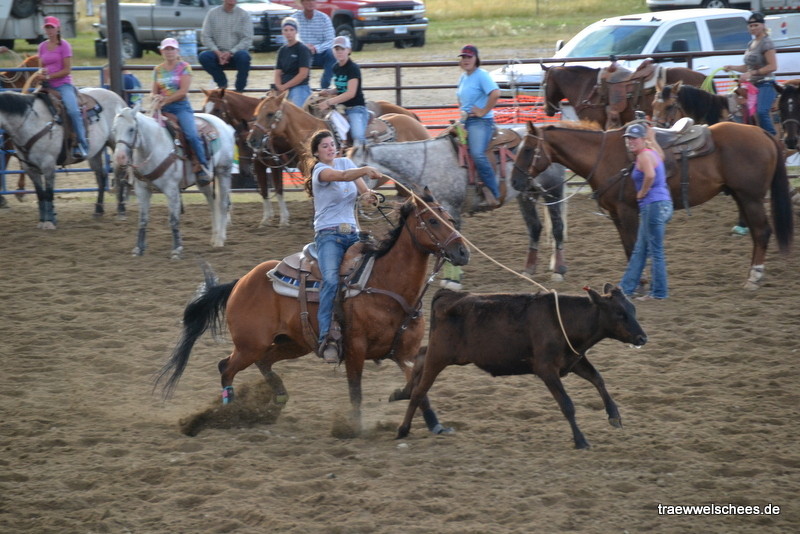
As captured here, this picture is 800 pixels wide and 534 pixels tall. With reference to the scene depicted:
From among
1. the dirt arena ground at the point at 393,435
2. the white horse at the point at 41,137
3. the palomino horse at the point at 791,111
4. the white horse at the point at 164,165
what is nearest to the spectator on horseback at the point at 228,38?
the white horse at the point at 41,137

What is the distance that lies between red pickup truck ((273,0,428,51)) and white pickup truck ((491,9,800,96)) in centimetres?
990

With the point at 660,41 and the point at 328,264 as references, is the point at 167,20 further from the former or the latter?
the point at 328,264

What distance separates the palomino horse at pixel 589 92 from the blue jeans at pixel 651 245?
13.6ft

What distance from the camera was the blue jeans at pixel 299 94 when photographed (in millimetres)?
12172

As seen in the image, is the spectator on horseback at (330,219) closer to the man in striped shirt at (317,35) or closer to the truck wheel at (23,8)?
the man in striped shirt at (317,35)

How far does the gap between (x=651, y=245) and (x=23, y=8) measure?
67.5 ft

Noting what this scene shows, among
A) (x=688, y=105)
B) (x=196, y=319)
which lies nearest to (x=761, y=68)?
(x=688, y=105)

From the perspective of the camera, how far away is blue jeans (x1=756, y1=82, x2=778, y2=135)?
11.7 meters

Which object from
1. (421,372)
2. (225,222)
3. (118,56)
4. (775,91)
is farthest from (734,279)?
(118,56)

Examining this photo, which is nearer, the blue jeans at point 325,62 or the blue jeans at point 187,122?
the blue jeans at point 187,122

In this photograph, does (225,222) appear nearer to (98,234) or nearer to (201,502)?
(98,234)

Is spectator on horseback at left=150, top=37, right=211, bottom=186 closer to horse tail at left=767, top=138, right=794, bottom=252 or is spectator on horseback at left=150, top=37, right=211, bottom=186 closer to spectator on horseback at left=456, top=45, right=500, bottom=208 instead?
spectator on horseback at left=456, top=45, right=500, bottom=208

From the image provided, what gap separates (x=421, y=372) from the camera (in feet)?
19.7

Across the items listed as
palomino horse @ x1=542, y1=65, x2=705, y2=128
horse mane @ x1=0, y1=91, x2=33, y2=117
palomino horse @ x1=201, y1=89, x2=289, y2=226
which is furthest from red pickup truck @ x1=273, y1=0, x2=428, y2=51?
horse mane @ x1=0, y1=91, x2=33, y2=117
